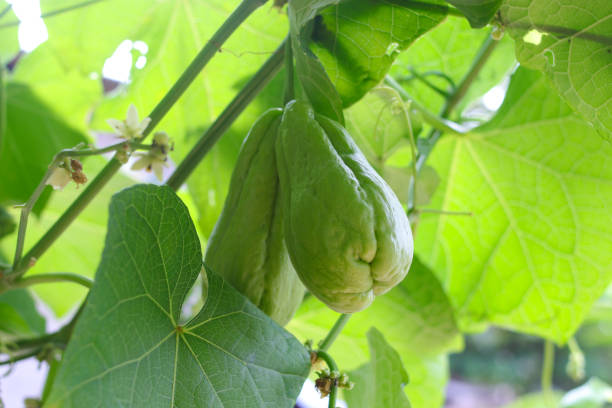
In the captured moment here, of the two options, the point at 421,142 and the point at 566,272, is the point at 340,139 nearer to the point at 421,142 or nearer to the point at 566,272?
the point at 421,142

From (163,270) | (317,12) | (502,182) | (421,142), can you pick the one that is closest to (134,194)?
(163,270)

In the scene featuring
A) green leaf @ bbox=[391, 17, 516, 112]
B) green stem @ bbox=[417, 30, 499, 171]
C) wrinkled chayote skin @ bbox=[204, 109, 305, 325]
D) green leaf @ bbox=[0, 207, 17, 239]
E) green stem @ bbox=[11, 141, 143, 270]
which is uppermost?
green leaf @ bbox=[391, 17, 516, 112]

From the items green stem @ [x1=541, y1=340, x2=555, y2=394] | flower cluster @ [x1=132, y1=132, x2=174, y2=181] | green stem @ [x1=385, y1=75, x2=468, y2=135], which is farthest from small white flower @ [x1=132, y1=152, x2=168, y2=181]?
green stem @ [x1=541, y1=340, x2=555, y2=394]

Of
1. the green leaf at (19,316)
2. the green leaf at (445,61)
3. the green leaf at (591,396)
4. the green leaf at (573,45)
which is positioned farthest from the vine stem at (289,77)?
the green leaf at (591,396)

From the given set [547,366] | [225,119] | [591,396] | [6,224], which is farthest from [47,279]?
[591,396]

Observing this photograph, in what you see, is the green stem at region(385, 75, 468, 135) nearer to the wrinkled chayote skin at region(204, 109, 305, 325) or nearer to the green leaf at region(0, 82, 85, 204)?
the wrinkled chayote skin at region(204, 109, 305, 325)

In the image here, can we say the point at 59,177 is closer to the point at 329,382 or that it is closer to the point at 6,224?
the point at 6,224
